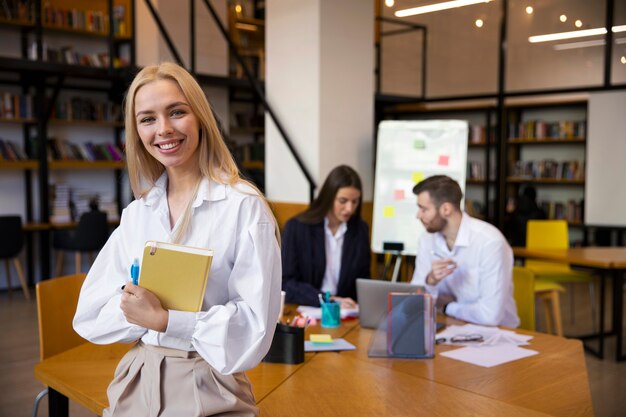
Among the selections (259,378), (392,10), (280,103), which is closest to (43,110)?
(280,103)

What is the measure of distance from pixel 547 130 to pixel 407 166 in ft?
12.5

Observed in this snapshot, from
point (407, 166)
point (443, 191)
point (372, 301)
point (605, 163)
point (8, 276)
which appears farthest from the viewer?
point (605, 163)

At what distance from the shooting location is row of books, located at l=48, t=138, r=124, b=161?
25.8ft

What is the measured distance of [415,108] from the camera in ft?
30.5

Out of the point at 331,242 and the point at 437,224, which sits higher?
the point at 437,224

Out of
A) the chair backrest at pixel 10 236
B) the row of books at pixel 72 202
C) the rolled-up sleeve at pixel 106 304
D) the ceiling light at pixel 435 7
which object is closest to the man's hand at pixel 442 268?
the rolled-up sleeve at pixel 106 304

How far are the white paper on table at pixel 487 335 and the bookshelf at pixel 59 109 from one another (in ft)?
17.8

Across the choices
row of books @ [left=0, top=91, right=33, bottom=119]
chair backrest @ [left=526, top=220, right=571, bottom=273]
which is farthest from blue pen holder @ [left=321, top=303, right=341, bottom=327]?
row of books @ [left=0, top=91, right=33, bottom=119]

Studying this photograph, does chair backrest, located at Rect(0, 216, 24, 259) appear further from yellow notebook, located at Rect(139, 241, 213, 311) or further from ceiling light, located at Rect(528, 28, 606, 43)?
yellow notebook, located at Rect(139, 241, 213, 311)

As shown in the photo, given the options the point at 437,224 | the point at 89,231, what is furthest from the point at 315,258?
the point at 89,231

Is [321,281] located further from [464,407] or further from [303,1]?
[303,1]

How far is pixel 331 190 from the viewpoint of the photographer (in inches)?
149

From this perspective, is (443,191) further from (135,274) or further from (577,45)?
(577,45)

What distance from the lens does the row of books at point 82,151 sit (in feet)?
25.8
